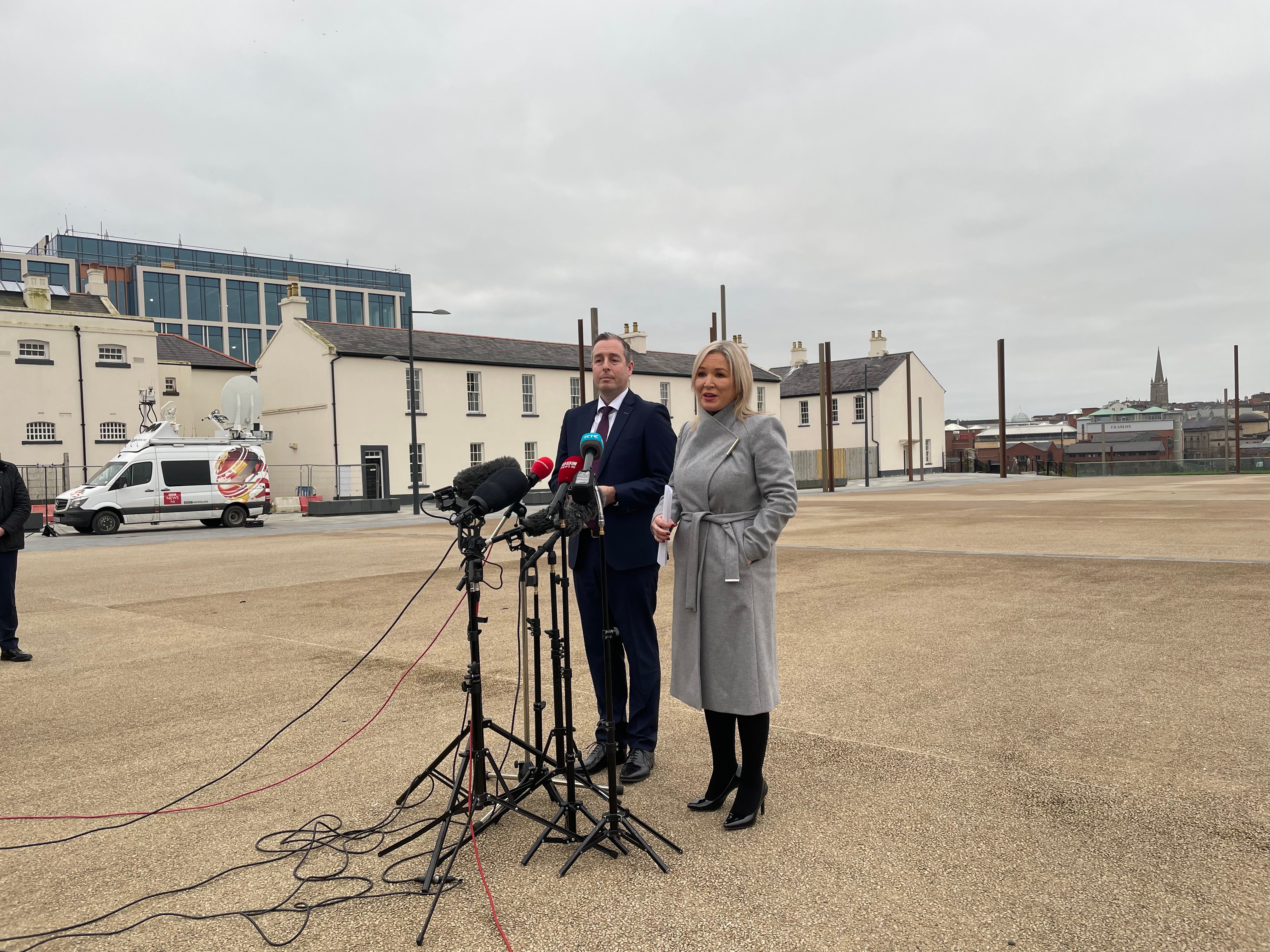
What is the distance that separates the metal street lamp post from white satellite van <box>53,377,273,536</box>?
4.94 metres

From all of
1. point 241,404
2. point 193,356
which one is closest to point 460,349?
point 241,404

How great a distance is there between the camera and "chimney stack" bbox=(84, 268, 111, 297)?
40.0 m

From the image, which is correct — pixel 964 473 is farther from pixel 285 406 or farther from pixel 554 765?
pixel 554 765

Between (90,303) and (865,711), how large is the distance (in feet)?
141

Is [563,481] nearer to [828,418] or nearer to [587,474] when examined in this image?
[587,474]

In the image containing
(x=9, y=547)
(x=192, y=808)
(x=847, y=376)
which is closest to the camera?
(x=192, y=808)

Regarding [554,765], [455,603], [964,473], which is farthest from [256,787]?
[964,473]

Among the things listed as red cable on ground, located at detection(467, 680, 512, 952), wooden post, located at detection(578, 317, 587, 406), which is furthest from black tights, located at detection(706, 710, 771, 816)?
wooden post, located at detection(578, 317, 587, 406)

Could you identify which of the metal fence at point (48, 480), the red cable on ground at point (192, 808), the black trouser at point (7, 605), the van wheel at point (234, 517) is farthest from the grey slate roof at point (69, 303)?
the red cable on ground at point (192, 808)

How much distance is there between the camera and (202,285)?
71.9m

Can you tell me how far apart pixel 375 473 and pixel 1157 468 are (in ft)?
171

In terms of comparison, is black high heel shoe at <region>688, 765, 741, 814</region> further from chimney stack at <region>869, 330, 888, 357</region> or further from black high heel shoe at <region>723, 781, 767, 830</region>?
chimney stack at <region>869, 330, 888, 357</region>

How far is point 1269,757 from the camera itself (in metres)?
4.41

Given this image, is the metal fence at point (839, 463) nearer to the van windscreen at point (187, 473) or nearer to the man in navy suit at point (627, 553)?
the van windscreen at point (187, 473)
